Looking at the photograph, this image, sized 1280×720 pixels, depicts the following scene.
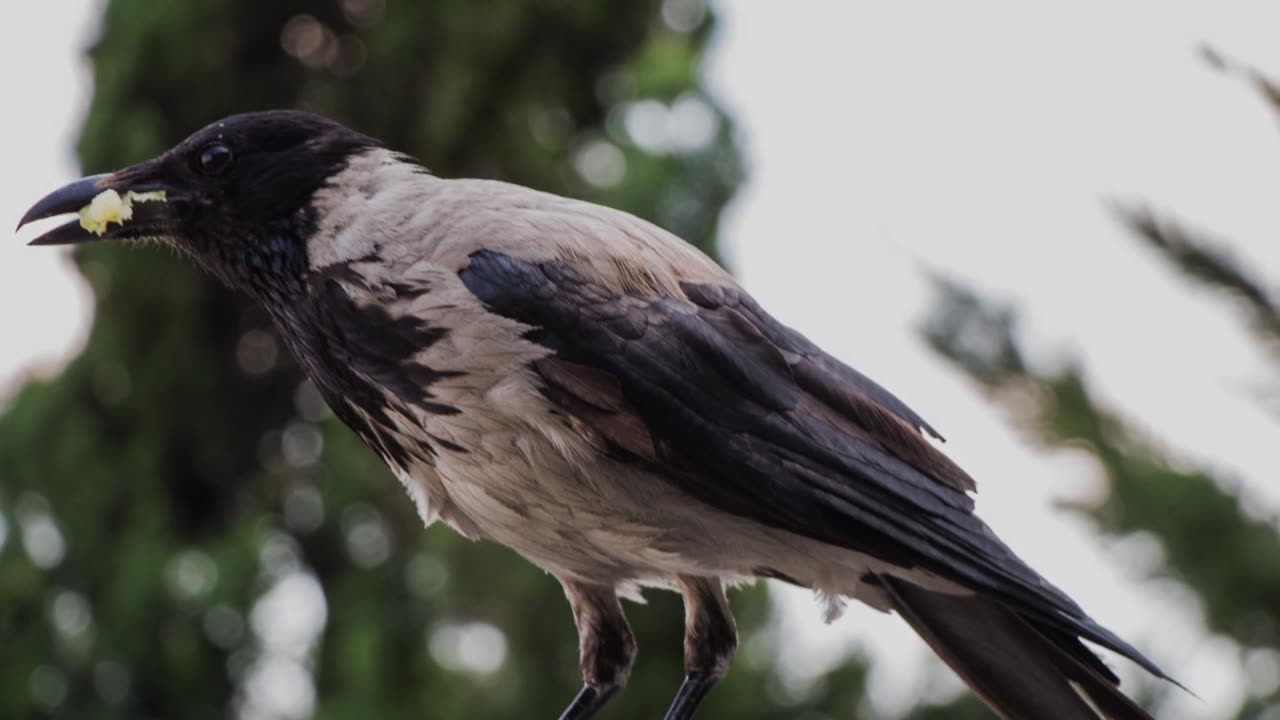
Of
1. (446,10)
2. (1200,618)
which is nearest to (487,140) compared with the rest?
(446,10)

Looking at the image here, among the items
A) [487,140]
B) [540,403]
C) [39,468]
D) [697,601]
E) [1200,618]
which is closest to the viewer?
[540,403]

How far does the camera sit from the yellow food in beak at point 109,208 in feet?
10.6

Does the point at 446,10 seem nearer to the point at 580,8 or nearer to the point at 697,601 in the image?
the point at 580,8

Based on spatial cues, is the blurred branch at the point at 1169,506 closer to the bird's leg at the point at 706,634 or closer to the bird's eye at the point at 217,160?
the bird's leg at the point at 706,634

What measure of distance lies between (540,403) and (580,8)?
765cm

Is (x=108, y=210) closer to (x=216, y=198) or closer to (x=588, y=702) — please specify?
(x=216, y=198)

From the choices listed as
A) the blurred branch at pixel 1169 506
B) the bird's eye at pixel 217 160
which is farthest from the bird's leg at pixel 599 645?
the blurred branch at pixel 1169 506

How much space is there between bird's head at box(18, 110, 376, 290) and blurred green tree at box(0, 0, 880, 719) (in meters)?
3.97

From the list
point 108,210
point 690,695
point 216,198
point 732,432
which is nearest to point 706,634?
point 690,695

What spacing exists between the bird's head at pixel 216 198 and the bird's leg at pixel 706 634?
994mm

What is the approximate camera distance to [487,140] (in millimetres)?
10039

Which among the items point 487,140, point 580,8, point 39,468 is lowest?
point 39,468

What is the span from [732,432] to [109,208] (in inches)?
49.7

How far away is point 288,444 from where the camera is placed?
1020 cm
